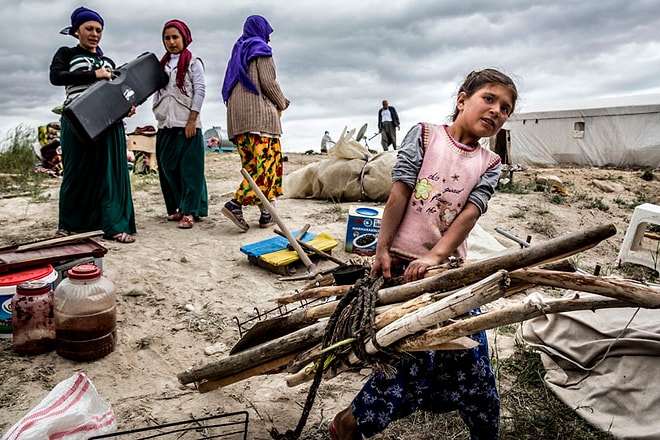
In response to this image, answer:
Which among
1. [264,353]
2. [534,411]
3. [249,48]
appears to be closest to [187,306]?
[264,353]

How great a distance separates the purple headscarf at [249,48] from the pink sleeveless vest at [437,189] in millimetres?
3258

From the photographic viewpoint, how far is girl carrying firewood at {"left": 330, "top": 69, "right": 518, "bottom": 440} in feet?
5.67

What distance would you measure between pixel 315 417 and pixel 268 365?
675 mm

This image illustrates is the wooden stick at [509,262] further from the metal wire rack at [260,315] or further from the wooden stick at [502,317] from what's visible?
the metal wire rack at [260,315]

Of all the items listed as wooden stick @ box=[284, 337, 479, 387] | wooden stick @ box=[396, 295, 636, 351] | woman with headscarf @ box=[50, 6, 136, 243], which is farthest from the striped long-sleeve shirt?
wooden stick @ box=[396, 295, 636, 351]

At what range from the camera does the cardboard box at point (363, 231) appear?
4441 millimetres

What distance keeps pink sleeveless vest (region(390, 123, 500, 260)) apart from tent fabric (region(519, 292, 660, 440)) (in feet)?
2.48

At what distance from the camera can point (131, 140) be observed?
10.2m

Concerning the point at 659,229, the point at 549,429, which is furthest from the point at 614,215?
the point at 549,429

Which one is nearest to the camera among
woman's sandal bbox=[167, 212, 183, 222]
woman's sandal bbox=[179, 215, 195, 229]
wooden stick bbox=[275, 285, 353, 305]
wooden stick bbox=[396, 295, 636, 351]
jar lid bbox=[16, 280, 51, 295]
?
wooden stick bbox=[396, 295, 636, 351]

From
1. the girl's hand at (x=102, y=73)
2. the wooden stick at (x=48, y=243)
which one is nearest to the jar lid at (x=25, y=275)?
the wooden stick at (x=48, y=243)

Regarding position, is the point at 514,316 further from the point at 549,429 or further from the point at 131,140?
the point at 131,140

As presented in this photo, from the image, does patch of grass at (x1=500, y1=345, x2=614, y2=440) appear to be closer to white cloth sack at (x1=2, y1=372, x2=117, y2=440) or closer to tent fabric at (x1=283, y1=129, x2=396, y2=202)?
white cloth sack at (x1=2, y1=372, x2=117, y2=440)

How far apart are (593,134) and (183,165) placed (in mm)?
15160
